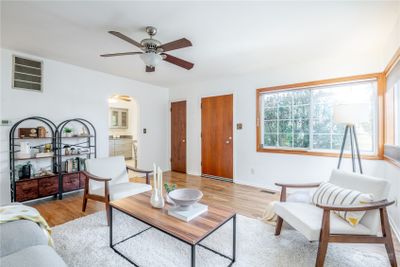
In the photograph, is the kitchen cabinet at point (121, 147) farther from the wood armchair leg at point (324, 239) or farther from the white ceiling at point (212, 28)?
the wood armchair leg at point (324, 239)

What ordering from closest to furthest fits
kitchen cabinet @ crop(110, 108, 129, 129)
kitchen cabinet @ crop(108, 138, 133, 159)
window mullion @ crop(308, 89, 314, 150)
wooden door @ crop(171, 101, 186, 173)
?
window mullion @ crop(308, 89, 314, 150) → wooden door @ crop(171, 101, 186, 173) → kitchen cabinet @ crop(108, 138, 133, 159) → kitchen cabinet @ crop(110, 108, 129, 129)

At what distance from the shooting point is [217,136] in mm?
4684

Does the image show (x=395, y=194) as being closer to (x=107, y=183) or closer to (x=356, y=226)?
(x=356, y=226)

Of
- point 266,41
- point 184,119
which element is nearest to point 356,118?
point 266,41

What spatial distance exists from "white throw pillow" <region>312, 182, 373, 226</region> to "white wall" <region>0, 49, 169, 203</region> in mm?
3941

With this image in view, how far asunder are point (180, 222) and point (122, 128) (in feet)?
20.8

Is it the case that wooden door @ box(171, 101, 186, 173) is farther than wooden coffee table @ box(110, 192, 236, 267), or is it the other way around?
wooden door @ box(171, 101, 186, 173)

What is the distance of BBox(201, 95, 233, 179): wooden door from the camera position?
4.49m

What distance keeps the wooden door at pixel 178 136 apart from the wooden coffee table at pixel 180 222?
3.27 meters

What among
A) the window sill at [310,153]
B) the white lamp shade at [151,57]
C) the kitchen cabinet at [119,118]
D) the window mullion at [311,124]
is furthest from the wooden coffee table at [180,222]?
the kitchen cabinet at [119,118]

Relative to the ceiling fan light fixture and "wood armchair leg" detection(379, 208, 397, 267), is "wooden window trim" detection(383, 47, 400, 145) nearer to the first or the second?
"wood armchair leg" detection(379, 208, 397, 267)

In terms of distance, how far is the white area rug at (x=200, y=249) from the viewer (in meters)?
1.75

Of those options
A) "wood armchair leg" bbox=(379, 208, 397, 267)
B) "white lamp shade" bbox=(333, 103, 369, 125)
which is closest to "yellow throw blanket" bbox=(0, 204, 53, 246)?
"wood armchair leg" bbox=(379, 208, 397, 267)

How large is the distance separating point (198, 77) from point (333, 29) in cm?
270
